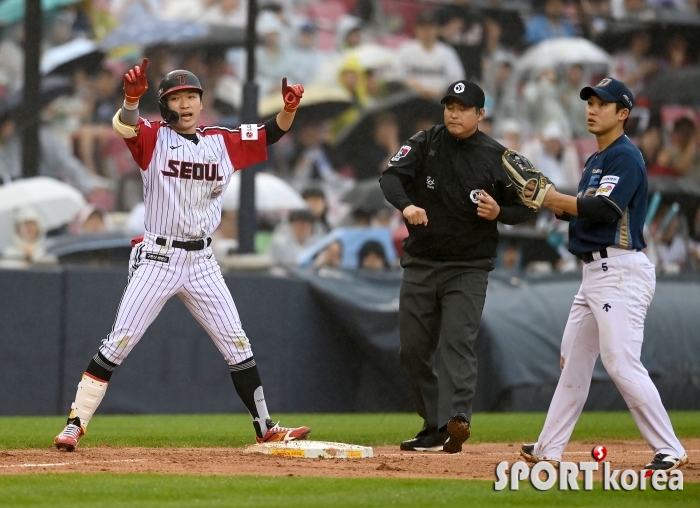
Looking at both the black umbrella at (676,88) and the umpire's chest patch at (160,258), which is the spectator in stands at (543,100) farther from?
the umpire's chest patch at (160,258)

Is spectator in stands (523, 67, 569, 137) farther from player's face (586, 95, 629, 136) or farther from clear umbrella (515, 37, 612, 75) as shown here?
player's face (586, 95, 629, 136)

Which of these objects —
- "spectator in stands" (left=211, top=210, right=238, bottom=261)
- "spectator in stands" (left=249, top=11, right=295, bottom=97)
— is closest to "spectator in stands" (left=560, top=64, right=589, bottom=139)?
"spectator in stands" (left=249, top=11, right=295, bottom=97)

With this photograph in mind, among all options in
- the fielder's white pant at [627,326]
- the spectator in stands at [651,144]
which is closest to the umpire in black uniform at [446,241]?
the fielder's white pant at [627,326]

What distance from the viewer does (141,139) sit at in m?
6.55

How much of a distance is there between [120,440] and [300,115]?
8.66 m

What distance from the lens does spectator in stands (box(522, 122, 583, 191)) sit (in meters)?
16.4

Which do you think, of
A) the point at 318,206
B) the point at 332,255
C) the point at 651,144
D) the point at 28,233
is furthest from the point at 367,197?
the point at 651,144

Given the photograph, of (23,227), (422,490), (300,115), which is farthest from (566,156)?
(422,490)

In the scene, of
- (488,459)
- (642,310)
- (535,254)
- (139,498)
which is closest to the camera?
(139,498)

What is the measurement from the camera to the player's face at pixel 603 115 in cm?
615

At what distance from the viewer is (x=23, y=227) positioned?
1221 centimetres

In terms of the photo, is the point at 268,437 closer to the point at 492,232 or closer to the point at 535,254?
the point at 492,232

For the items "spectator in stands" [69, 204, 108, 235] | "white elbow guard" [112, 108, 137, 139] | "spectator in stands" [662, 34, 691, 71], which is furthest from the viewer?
"spectator in stands" [662, 34, 691, 71]

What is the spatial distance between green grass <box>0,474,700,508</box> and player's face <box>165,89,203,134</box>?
2.12 m
